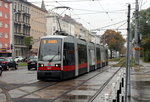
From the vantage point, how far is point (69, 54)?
20266 mm

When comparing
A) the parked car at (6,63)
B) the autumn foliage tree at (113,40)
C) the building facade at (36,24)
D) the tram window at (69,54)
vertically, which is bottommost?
the parked car at (6,63)

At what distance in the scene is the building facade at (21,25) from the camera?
262 feet

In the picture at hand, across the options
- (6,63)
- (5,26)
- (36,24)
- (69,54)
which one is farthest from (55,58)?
(36,24)

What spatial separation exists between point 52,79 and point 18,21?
63925 millimetres

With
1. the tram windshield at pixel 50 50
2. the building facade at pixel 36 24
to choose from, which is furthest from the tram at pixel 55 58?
the building facade at pixel 36 24

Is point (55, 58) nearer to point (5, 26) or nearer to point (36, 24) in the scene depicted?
point (5, 26)

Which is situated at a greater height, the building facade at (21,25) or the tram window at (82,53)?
the building facade at (21,25)

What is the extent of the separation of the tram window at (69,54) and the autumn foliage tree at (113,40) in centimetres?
6793

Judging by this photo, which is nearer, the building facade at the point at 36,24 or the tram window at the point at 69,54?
the tram window at the point at 69,54

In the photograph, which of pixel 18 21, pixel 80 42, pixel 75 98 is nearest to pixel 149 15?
pixel 18 21

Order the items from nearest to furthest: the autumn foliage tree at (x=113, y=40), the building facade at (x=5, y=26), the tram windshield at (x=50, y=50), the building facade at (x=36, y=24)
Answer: the tram windshield at (x=50, y=50), the building facade at (x=5, y=26), the autumn foliage tree at (x=113, y=40), the building facade at (x=36, y=24)

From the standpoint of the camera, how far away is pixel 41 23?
319 ft

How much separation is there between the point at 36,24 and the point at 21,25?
1093cm

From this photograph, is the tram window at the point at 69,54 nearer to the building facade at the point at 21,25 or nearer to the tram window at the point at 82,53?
the tram window at the point at 82,53
